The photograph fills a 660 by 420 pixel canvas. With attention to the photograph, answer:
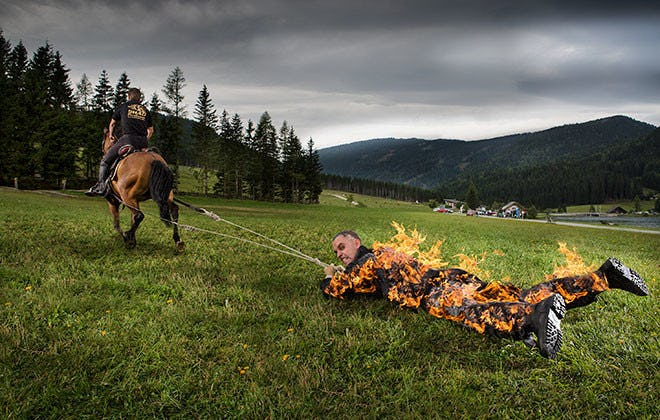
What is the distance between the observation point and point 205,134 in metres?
56.8

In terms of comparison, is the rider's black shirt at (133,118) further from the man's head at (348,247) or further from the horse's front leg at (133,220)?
the man's head at (348,247)

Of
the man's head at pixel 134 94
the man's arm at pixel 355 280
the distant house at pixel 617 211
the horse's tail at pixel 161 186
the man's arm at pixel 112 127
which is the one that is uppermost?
the man's head at pixel 134 94

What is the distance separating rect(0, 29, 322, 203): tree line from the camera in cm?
4528

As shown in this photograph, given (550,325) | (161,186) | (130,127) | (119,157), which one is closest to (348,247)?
(550,325)

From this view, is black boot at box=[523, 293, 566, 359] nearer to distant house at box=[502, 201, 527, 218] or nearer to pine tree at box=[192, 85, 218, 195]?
pine tree at box=[192, 85, 218, 195]

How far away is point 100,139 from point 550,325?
64.5 meters

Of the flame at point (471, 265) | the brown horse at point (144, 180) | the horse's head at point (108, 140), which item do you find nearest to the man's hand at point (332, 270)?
the flame at point (471, 265)

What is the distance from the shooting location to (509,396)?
3.09 m

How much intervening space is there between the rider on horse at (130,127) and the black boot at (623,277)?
872 centimetres

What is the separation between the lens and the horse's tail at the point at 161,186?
7.54 m

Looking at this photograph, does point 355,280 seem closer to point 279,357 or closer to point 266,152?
point 279,357

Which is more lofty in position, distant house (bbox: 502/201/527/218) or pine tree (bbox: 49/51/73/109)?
pine tree (bbox: 49/51/73/109)

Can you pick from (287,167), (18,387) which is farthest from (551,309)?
(287,167)

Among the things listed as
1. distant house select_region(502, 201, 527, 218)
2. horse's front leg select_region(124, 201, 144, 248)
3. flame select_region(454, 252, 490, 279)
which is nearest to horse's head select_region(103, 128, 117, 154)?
horse's front leg select_region(124, 201, 144, 248)
